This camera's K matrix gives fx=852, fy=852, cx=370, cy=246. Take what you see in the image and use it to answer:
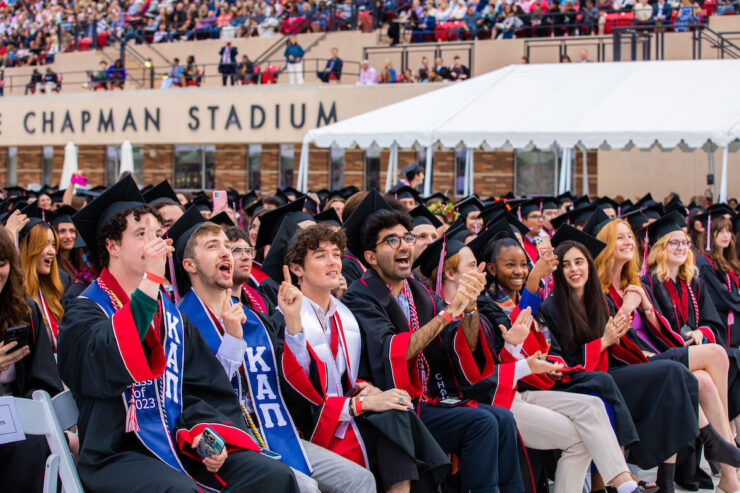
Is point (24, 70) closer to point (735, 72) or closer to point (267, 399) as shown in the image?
point (735, 72)

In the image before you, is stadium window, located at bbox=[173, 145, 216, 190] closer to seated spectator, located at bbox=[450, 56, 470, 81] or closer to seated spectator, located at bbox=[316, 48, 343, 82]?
seated spectator, located at bbox=[316, 48, 343, 82]

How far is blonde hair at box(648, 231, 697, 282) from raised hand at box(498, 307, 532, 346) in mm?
2400

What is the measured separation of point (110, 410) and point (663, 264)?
5.05 meters

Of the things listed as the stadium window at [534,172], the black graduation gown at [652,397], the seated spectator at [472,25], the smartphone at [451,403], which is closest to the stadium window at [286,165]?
the seated spectator at [472,25]

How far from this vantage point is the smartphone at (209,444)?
365cm

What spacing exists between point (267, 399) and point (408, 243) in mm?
1270

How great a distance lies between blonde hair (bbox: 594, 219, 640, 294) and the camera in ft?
21.8

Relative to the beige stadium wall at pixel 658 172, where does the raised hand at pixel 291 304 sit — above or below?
below

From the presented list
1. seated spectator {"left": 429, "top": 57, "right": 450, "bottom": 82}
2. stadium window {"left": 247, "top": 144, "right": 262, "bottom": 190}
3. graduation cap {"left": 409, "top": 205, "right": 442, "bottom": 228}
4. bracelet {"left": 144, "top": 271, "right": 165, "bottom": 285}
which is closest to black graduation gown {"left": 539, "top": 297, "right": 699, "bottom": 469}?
graduation cap {"left": 409, "top": 205, "right": 442, "bottom": 228}

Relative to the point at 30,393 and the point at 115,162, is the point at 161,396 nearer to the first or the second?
the point at 30,393

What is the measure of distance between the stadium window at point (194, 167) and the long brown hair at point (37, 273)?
21.4 m

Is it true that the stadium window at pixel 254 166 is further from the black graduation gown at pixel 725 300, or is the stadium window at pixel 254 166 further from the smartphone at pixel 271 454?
the smartphone at pixel 271 454

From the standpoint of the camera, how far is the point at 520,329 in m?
5.18

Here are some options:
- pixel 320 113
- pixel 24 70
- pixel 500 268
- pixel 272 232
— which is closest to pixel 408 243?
pixel 500 268
